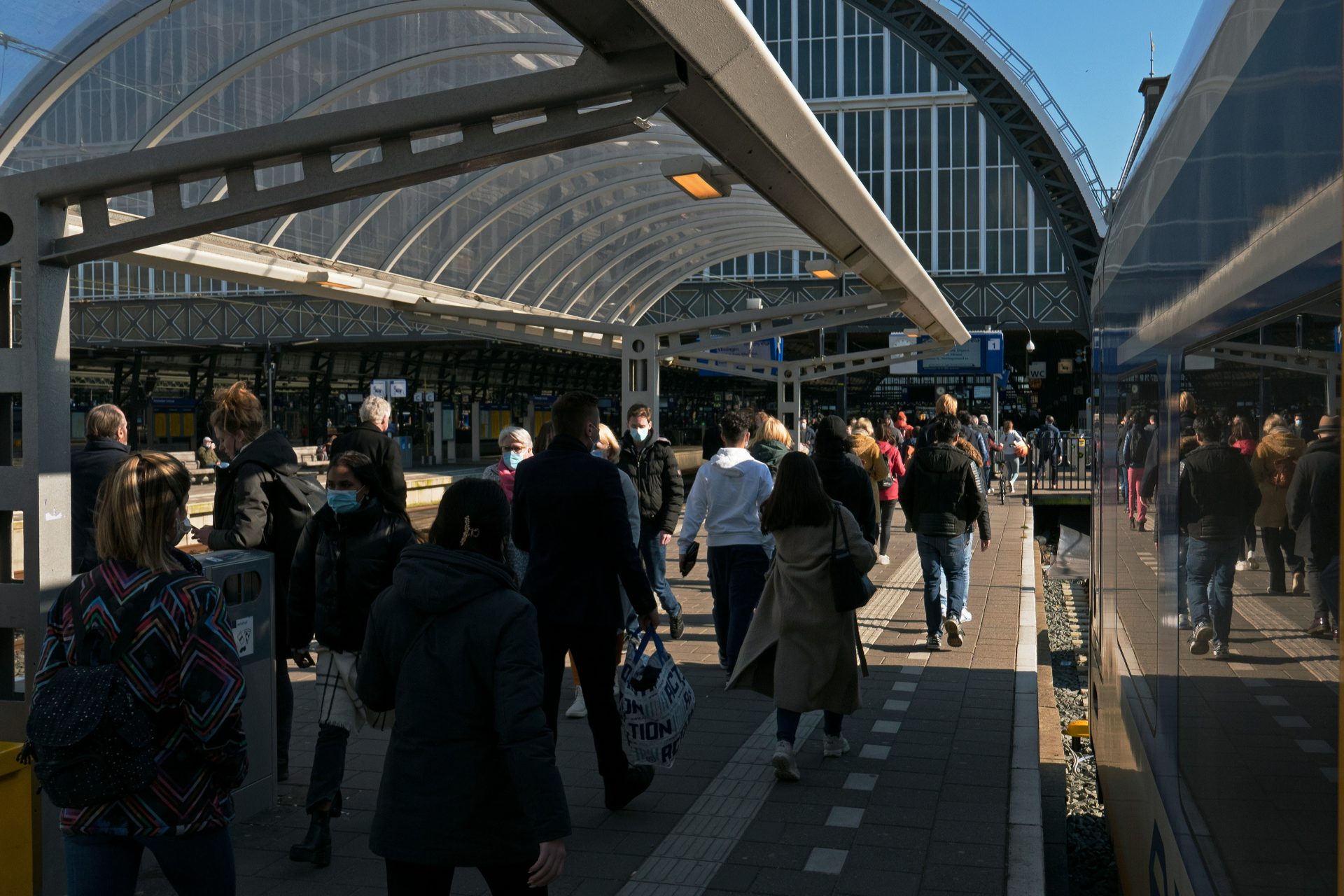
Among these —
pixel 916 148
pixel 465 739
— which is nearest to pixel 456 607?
pixel 465 739

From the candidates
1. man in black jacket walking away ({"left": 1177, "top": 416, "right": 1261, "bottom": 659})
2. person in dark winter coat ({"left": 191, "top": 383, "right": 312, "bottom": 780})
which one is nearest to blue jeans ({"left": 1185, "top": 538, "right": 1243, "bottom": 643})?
man in black jacket walking away ({"left": 1177, "top": 416, "right": 1261, "bottom": 659})

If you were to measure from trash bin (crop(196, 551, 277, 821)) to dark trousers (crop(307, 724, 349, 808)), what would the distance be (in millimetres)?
600

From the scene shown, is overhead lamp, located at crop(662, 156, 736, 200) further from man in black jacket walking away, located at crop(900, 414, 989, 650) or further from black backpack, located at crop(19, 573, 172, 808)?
black backpack, located at crop(19, 573, 172, 808)

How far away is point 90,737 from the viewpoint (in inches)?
110

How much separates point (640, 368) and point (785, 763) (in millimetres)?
7086

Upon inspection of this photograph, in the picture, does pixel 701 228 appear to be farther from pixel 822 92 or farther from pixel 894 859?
pixel 822 92

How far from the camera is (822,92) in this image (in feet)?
160

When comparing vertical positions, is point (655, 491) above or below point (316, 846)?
above

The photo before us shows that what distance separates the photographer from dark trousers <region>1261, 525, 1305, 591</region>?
1.68 metres

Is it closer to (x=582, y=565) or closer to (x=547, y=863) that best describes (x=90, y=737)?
(x=547, y=863)

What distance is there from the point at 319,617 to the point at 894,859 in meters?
2.44

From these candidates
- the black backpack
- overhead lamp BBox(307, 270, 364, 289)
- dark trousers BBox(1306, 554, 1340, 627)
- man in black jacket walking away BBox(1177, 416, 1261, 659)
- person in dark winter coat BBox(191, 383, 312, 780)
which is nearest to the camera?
dark trousers BBox(1306, 554, 1340, 627)

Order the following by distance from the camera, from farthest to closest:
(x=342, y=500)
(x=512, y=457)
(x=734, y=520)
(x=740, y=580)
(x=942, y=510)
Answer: (x=942, y=510) → (x=512, y=457) → (x=740, y=580) → (x=734, y=520) → (x=342, y=500)

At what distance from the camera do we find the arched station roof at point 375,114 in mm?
8156
